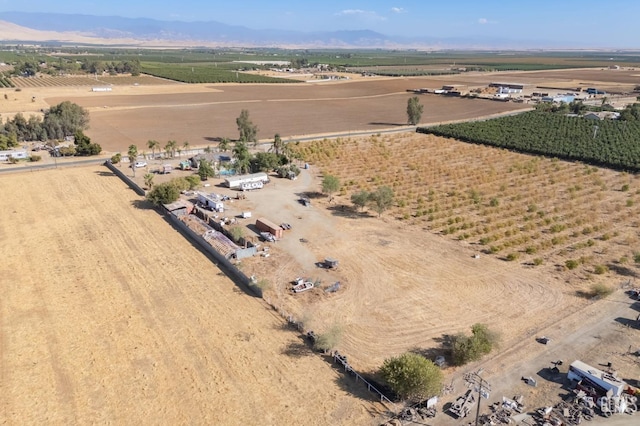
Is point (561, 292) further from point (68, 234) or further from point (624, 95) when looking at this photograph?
point (624, 95)

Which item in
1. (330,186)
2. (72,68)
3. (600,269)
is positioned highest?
(72,68)

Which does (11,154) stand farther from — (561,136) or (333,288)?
(561,136)

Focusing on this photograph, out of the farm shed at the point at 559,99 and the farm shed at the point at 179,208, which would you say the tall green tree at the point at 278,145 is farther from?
the farm shed at the point at 559,99

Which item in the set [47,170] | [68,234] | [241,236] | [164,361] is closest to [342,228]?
[241,236]

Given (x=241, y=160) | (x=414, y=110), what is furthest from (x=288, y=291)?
(x=414, y=110)

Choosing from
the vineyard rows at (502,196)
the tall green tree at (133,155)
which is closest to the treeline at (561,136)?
the vineyard rows at (502,196)
